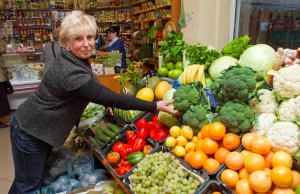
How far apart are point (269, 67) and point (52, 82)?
148 centimetres

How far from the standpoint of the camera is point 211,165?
1.43m

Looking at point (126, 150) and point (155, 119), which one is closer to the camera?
point (126, 150)

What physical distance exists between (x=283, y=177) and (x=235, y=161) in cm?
25

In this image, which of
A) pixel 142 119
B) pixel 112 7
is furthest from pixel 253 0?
pixel 112 7

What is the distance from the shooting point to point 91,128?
261 cm

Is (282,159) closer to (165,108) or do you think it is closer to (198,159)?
(198,159)

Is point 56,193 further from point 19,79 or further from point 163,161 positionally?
point 19,79

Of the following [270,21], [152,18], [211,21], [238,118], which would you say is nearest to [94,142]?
[238,118]

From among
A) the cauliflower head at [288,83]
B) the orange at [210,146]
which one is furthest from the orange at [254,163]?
the cauliflower head at [288,83]

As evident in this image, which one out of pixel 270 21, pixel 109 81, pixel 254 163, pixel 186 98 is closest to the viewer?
pixel 254 163

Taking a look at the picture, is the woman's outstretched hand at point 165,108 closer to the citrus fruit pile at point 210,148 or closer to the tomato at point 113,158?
the citrus fruit pile at point 210,148

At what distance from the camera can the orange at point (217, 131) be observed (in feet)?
4.86

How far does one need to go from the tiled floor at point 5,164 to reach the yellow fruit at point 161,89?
2.17m

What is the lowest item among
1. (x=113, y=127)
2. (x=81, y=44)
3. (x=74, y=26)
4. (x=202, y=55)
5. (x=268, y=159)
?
(x=113, y=127)
